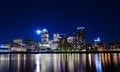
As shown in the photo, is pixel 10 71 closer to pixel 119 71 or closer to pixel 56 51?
pixel 119 71

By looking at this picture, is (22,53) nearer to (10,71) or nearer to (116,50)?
(116,50)

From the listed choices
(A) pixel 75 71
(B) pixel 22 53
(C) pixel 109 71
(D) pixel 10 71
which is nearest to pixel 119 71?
(C) pixel 109 71

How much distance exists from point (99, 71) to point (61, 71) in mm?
5870

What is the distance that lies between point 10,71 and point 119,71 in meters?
17.0

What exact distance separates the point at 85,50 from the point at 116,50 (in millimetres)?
13965

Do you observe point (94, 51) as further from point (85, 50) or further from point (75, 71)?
point (75, 71)

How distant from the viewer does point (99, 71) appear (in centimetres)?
5356

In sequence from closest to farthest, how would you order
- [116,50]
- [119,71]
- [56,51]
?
1. [119,71]
2. [116,50]
3. [56,51]

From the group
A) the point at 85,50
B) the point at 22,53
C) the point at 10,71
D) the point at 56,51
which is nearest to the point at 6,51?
the point at 22,53

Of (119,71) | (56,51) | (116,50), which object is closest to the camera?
(119,71)

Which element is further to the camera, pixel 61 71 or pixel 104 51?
pixel 104 51

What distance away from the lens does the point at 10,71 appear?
55.0m

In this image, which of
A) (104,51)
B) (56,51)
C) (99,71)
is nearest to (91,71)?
(99,71)

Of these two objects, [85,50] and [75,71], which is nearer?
[75,71]
